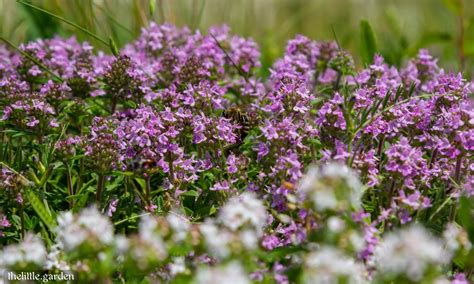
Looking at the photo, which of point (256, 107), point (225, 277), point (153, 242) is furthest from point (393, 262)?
point (256, 107)

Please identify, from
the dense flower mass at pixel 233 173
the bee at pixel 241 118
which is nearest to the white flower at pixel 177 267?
the dense flower mass at pixel 233 173

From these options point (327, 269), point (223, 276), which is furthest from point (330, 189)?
point (223, 276)

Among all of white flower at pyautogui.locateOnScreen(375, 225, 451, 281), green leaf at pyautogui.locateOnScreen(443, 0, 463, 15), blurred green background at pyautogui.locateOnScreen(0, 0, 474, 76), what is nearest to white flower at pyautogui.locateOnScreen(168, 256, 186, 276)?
white flower at pyautogui.locateOnScreen(375, 225, 451, 281)

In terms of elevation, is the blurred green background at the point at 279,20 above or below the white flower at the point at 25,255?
above

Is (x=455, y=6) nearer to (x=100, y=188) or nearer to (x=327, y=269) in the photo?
(x=100, y=188)

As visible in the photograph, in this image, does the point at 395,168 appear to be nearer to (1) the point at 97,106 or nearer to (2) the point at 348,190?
(2) the point at 348,190

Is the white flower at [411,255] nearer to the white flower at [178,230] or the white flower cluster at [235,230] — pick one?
the white flower cluster at [235,230]
